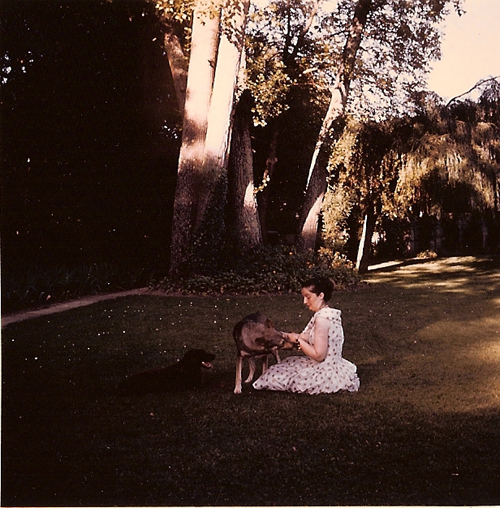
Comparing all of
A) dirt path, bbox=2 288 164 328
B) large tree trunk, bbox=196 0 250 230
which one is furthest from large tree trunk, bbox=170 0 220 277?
dirt path, bbox=2 288 164 328

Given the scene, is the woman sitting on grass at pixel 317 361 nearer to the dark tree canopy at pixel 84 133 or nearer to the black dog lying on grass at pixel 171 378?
the black dog lying on grass at pixel 171 378

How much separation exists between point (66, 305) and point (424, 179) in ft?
18.5

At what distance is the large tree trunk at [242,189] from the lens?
34.6 feet

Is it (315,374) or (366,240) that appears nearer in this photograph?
(315,374)

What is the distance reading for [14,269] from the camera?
Result: 5039 millimetres

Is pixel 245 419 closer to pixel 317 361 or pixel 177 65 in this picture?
pixel 317 361

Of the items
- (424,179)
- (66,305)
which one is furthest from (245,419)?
(424,179)

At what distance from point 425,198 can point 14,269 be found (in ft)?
19.9

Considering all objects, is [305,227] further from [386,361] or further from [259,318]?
[259,318]

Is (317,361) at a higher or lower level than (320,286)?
lower

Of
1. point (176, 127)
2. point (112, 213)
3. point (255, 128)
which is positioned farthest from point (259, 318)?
point (255, 128)

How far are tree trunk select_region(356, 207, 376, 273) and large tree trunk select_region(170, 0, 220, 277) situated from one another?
3.25m

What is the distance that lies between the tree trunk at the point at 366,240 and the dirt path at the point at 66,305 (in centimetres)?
440

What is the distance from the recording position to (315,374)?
4.50 metres
